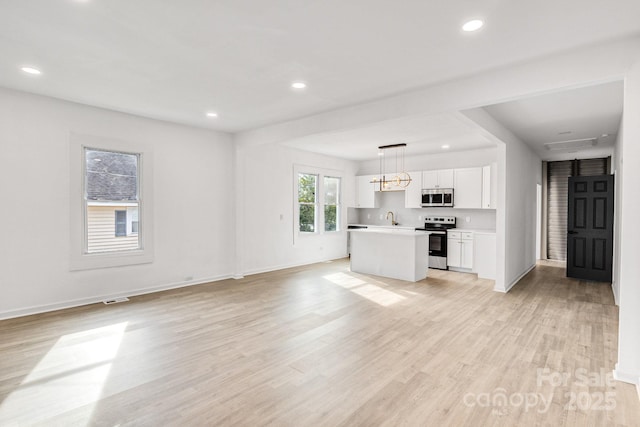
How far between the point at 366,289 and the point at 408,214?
147 inches

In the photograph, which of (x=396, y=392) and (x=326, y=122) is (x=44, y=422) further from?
(x=326, y=122)

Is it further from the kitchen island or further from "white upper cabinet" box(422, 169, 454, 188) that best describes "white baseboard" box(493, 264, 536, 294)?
"white upper cabinet" box(422, 169, 454, 188)

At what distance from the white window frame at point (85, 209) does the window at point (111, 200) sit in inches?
2.5

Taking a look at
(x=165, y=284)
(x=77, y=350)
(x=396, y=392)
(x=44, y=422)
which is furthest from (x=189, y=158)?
(x=396, y=392)

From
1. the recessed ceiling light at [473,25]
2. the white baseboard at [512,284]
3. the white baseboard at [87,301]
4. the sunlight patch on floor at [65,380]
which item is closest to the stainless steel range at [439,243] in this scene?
the white baseboard at [512,284]

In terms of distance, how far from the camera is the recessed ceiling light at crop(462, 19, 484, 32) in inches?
94.5

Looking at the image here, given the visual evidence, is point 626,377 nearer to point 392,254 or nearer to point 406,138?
point 392,254

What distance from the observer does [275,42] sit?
2.75 metres

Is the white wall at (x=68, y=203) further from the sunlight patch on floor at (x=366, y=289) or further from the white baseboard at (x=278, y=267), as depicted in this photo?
the sunlight patch on floor at (x=366, y=289)

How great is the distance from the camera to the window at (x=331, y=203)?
8688 millimetres

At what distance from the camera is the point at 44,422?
213cm

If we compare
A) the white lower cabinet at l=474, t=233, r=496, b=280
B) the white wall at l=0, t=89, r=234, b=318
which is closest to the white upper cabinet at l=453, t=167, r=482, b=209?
the white lower cabinet at l=474, t=233, r=496, b=280

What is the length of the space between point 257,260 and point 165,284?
6.19 feet

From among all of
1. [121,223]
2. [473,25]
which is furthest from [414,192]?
[121,223]
